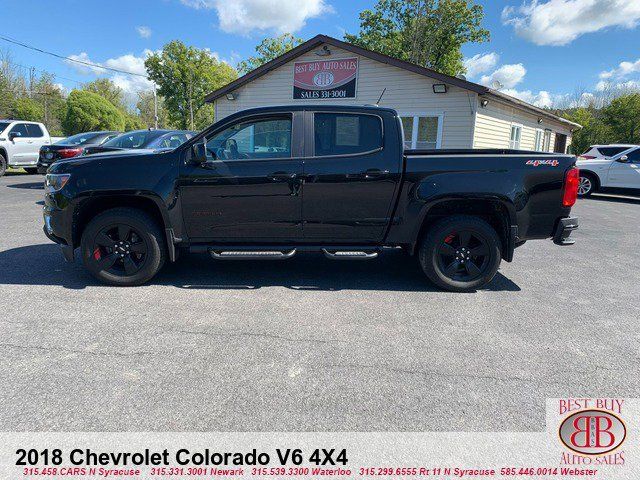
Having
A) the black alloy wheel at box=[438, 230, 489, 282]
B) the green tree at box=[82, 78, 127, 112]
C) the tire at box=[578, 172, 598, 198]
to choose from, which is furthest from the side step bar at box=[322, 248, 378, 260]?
the green tree at box=[82, 78, 127, 112]

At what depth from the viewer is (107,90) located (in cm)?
6806

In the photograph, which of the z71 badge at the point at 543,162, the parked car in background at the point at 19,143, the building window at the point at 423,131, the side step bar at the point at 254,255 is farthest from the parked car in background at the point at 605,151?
the parked car in background at the point at 19,143

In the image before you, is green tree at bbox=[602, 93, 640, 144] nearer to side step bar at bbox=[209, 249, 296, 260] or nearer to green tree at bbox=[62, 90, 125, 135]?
side step bar at bbox=[209, 249, 296, 260]

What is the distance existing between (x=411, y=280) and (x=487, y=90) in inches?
405

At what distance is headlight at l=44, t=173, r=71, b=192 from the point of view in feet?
14.3

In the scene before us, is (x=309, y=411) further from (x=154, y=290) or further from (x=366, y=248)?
(x=154, y=290)

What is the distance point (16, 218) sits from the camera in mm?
7969

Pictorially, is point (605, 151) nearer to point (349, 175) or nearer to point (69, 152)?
point (349, 175)

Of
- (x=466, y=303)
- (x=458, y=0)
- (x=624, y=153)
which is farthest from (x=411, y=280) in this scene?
(x=458, y=0)

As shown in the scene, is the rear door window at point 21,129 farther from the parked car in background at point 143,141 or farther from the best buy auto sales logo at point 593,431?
the best buy auto sales logo at point 593,431

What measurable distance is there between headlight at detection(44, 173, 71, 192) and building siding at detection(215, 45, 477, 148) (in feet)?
29.4

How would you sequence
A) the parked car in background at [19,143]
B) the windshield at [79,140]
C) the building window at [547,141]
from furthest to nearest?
the building window at [547,141]
the parked car in background at [19,143]
the windshield at [79,140]

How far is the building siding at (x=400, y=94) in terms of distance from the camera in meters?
13.8

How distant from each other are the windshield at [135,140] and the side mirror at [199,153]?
623 centimetres
